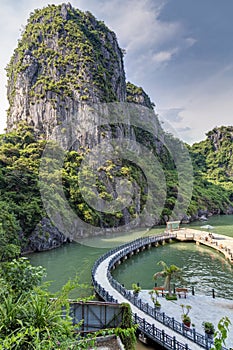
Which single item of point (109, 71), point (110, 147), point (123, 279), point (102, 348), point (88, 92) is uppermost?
point (109, 71)

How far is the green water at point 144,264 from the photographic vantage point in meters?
18.5

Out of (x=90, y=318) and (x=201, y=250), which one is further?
(x=201, y=250)

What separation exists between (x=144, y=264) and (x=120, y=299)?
416 inches

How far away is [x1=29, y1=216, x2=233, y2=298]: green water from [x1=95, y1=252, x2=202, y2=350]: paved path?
1065 millimetres

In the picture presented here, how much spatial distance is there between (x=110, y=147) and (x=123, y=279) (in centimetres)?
3454

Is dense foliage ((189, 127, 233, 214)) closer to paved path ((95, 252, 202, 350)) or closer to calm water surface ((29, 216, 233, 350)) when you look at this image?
calm water surface ((29, 216, 233, 350))

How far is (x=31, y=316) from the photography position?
3.27 meters

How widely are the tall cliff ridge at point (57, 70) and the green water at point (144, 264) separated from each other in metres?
28.7

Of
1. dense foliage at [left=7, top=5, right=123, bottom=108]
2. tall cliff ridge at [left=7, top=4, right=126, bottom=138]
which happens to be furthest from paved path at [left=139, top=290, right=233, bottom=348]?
dense foliage at [left=7, top=5, right=123, bottom=108]

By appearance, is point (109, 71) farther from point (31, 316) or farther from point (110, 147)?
point (31, 316)

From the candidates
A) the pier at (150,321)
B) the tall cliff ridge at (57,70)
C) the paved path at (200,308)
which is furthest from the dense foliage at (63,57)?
the paved path at (200,308)

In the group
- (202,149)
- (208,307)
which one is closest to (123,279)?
(208,307)

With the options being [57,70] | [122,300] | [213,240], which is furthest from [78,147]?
[122,300]

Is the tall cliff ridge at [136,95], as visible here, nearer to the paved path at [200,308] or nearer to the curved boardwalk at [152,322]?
the curved boardwalk at [152,322]
